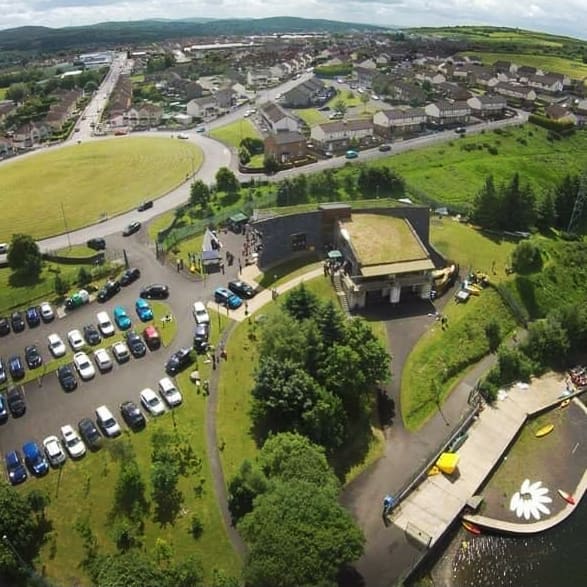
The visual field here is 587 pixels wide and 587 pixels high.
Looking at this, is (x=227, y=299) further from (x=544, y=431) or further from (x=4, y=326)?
(x=544, y=431)

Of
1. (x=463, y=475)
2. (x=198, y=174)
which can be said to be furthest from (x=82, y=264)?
(x=463, y=475)

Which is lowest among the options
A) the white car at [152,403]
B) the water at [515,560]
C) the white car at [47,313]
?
the water at [515,560]

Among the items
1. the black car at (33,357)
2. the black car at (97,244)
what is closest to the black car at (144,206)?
the black car at (97,244)

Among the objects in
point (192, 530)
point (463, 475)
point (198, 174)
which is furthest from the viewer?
point (198, 174)

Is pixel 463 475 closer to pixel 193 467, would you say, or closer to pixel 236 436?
pixel 236 436

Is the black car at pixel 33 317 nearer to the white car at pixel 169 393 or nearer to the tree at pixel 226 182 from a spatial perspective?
the white car at pixel 169 393
